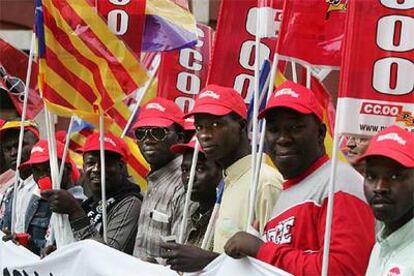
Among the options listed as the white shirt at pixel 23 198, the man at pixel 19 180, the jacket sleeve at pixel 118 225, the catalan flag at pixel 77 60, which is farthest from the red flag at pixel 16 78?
the jacket sleeve at pixel 118 225

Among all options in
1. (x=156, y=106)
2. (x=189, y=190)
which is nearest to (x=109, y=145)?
(x=156, y=106)

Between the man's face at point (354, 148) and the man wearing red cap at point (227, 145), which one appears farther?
the man's face at point (354, 148)

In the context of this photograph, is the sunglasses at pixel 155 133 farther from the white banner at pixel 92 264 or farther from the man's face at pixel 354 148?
the man's face at pixel 354 148

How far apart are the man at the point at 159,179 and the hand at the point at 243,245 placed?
114 centimetres

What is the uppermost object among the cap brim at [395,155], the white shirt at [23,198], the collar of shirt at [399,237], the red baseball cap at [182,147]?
the cap brim at [395,155]

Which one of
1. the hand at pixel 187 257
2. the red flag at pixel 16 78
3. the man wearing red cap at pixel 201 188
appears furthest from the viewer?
the red flag at pixel 16 78

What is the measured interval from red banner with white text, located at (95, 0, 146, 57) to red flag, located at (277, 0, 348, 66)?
170cm

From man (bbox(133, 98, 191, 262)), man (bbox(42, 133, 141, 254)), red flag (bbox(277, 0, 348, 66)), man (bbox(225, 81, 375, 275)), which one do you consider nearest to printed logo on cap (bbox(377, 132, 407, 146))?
man (bbox(225, 81, 375, 275))

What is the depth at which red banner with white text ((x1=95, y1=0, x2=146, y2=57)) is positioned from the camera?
19.5 ft

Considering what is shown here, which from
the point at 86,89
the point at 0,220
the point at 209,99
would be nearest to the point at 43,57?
the point at 86,89

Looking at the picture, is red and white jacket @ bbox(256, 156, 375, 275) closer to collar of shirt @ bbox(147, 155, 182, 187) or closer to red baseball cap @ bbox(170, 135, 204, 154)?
red baseball cap @ bbox(170, 135, 204, 154)

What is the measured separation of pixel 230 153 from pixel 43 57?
5.33 feet

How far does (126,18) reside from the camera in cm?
Answer: 598

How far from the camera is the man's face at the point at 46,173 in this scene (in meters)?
6.76
